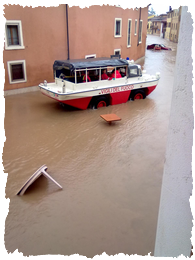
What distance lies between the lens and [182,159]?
7.35 ft

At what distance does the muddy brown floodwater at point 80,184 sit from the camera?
465 cm

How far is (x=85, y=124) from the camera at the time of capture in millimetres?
10109

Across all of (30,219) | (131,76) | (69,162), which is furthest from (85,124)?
(30,219)

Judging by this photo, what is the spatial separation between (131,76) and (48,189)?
7937 mm

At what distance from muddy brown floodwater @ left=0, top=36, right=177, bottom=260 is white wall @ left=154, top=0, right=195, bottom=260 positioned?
232 centimetres

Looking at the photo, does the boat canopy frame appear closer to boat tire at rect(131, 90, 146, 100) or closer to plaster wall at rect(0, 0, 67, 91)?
boat tire at rect(131, 90, 146, 100)

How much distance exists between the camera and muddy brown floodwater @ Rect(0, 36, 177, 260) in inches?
183

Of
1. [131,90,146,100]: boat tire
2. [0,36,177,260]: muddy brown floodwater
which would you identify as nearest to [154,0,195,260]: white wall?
[0,36,177,260]: muddy brown floodwater

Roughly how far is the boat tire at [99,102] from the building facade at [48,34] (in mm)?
4872

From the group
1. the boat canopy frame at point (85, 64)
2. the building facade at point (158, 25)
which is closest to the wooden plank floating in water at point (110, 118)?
the boat canopy frame at point (85, 64)

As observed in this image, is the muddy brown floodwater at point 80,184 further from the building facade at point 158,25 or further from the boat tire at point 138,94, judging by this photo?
the building facade at point 158,25

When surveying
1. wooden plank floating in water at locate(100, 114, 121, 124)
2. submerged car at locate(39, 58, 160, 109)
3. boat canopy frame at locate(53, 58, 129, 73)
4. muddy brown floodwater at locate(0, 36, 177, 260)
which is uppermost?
boat canopy frame at locate(53, 58, 129, 73)

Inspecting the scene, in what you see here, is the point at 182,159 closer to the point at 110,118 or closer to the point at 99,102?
the point at 110,118

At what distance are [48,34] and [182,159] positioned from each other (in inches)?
545
